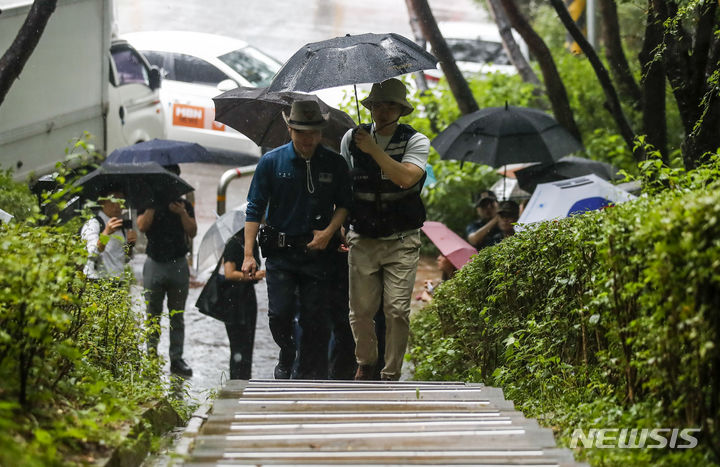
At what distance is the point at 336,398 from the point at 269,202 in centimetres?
219

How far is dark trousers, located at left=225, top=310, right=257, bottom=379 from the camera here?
860 cm

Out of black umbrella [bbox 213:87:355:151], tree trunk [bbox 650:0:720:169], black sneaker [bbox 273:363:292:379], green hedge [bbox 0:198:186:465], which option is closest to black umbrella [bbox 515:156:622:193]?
tree trunk [bbox 650:0:720:169]

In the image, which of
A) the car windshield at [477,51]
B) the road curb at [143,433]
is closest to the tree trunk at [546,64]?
the road curb at [143,433]

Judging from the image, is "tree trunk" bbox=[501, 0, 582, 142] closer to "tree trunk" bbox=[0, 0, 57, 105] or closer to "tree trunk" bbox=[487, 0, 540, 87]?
"tree trunk" bbox=[487, 0, 540, 87]

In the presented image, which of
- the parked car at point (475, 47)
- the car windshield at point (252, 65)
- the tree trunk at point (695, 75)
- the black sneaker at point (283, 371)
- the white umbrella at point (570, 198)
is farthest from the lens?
the parked car at point (475, 47)

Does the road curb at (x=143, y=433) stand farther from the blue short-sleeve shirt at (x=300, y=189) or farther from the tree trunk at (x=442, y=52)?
the tree trunk at (x=442, y=52)

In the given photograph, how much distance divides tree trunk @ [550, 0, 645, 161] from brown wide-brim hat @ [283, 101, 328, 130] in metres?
4.29

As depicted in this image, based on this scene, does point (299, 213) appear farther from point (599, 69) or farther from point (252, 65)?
point (252, 65)

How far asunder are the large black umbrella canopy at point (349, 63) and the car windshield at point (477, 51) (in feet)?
46.6

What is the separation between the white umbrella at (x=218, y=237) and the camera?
8.56 meters

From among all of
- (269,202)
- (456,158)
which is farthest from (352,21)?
(269,202)

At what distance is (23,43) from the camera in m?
8.87

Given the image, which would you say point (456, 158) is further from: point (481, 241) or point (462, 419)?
point (462, 419)

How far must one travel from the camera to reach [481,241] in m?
9.88
